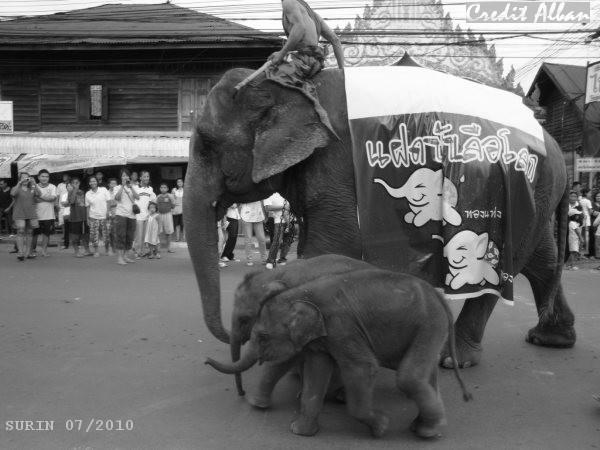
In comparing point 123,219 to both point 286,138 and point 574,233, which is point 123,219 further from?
point 574,233

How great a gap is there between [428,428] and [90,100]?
17.5 meters

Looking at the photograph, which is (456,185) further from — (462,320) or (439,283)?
(462,320)

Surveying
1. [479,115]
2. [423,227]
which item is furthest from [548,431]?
[479,115]

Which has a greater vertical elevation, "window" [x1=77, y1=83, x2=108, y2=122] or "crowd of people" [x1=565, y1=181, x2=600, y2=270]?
"window" [x1=77, y1=83, x2=108, y2=122]

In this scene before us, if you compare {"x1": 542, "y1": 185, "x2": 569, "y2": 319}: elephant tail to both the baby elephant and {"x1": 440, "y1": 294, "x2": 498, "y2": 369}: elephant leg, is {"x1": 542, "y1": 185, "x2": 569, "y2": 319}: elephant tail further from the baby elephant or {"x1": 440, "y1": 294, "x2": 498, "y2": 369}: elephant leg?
the baby elephant

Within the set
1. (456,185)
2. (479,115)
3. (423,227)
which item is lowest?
(423,227)

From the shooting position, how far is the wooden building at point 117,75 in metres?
17.0

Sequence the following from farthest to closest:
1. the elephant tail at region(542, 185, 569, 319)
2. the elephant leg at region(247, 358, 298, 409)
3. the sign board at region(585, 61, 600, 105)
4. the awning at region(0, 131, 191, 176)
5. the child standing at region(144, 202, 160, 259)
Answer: the awning at region(0, 131, 191, 176)
the sign board at region(585, 61, 600, 105)
the child standing at region(144, 202, 160, 259)
the elephant tail at region(542, 185, 569, 319)
the elephant leg at region(247, 358, 298, 409)

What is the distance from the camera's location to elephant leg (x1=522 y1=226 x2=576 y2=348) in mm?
4508

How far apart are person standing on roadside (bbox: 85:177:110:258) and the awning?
15.0 feet

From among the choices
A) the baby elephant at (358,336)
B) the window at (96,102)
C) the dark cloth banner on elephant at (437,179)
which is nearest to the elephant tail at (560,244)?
the dark cloth banner on elephant at (437,179)

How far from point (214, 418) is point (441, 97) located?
7.62ft

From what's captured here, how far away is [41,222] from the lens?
10727 millimetres

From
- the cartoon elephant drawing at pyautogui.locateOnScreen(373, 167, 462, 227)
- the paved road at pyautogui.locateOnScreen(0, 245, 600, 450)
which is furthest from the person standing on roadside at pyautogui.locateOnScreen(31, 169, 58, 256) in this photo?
the cartoon elephant drawing at pyautogui.locateOnScreen(373, 167, 462, 227)
